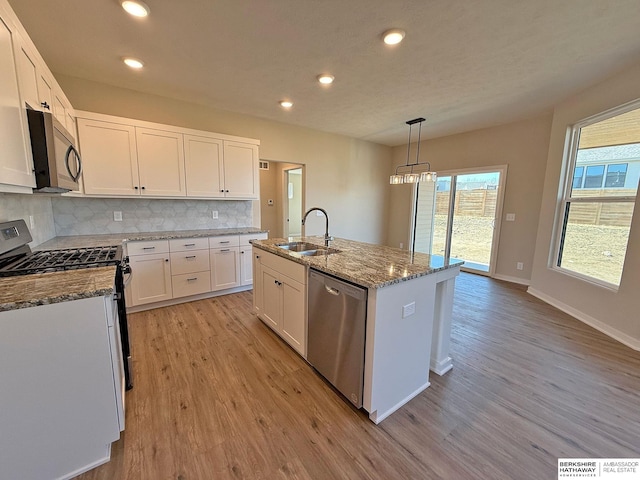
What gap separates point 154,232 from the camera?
3367 millimetres

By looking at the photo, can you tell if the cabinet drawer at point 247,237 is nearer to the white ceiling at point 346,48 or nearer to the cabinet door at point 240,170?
the cabinet door at point 240,170

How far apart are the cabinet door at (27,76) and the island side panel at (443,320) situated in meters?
2.76

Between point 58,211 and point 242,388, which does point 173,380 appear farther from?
→ point 58,211

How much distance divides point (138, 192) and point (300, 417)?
9.76 ft

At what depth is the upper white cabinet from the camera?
2.79m

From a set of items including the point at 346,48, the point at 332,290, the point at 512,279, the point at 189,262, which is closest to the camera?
the point at 332,290

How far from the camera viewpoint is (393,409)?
1.71 meters

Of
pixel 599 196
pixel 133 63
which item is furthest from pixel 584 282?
pixel 133 63

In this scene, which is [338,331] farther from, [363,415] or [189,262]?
[189,262]

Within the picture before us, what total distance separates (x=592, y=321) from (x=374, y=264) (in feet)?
9.67

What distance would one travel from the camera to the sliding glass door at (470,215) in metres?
4.64

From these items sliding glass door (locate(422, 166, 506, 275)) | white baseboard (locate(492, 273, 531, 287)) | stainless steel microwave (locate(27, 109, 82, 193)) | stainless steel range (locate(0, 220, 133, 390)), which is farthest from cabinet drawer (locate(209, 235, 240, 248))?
white baseboard (locate(492, 273, 531, 287))

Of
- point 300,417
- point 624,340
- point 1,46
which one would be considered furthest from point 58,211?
point 624,340

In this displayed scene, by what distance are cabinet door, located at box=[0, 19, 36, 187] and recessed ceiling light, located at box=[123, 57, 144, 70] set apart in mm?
1304
